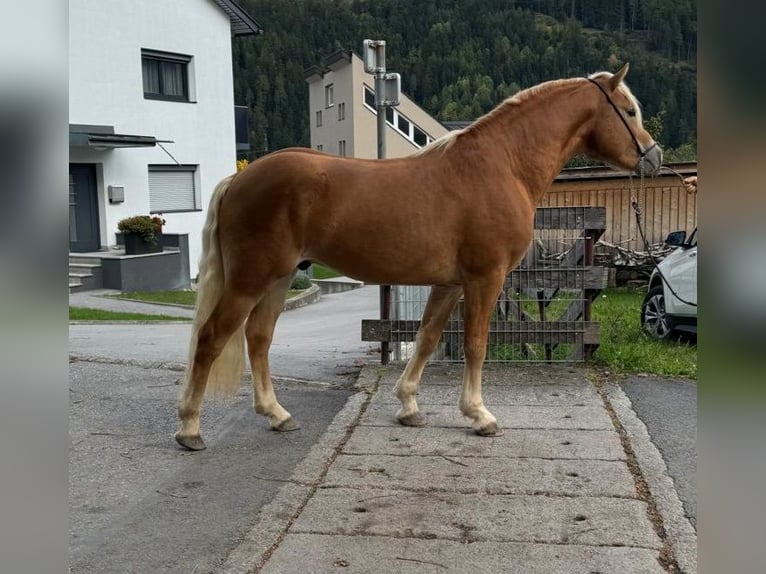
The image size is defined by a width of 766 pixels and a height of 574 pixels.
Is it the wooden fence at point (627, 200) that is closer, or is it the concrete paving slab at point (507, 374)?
the concrete paving slab at point (507, 374)

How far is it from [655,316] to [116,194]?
14453mm

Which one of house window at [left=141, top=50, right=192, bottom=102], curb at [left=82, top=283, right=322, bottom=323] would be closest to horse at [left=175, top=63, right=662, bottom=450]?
curb at [left=82, top=283, right=322, bottom=323]

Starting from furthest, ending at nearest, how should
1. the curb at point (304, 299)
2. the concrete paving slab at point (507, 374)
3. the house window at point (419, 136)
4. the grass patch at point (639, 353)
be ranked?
1. the house window at point (419, 136)
2. the curb at point (304, 299)
3. the grass patch at point (639, 353)
4. the concrete paving slab at point (507, 374)

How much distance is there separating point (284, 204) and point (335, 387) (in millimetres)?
2249

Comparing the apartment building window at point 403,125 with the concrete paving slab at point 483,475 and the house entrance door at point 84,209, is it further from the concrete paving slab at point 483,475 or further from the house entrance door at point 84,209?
the concrete paving slab at point 483,475

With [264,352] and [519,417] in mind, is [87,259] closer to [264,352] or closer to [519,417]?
[264,352]

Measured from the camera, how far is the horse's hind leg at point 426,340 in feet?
15.0

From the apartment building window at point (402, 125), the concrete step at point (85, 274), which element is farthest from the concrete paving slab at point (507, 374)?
the apartment building window at point (402, 125)

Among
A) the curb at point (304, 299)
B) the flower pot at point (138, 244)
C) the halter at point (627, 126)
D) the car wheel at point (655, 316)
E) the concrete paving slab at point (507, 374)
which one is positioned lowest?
the curb at point (304, 299)

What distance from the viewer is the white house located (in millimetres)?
17484

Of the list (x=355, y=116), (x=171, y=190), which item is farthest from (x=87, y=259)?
(x=355, y=116)

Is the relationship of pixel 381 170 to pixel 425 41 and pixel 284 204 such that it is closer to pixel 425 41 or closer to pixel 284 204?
pixel 284 204

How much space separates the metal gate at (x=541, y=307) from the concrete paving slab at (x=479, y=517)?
2.77 metres

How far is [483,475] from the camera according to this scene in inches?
142
